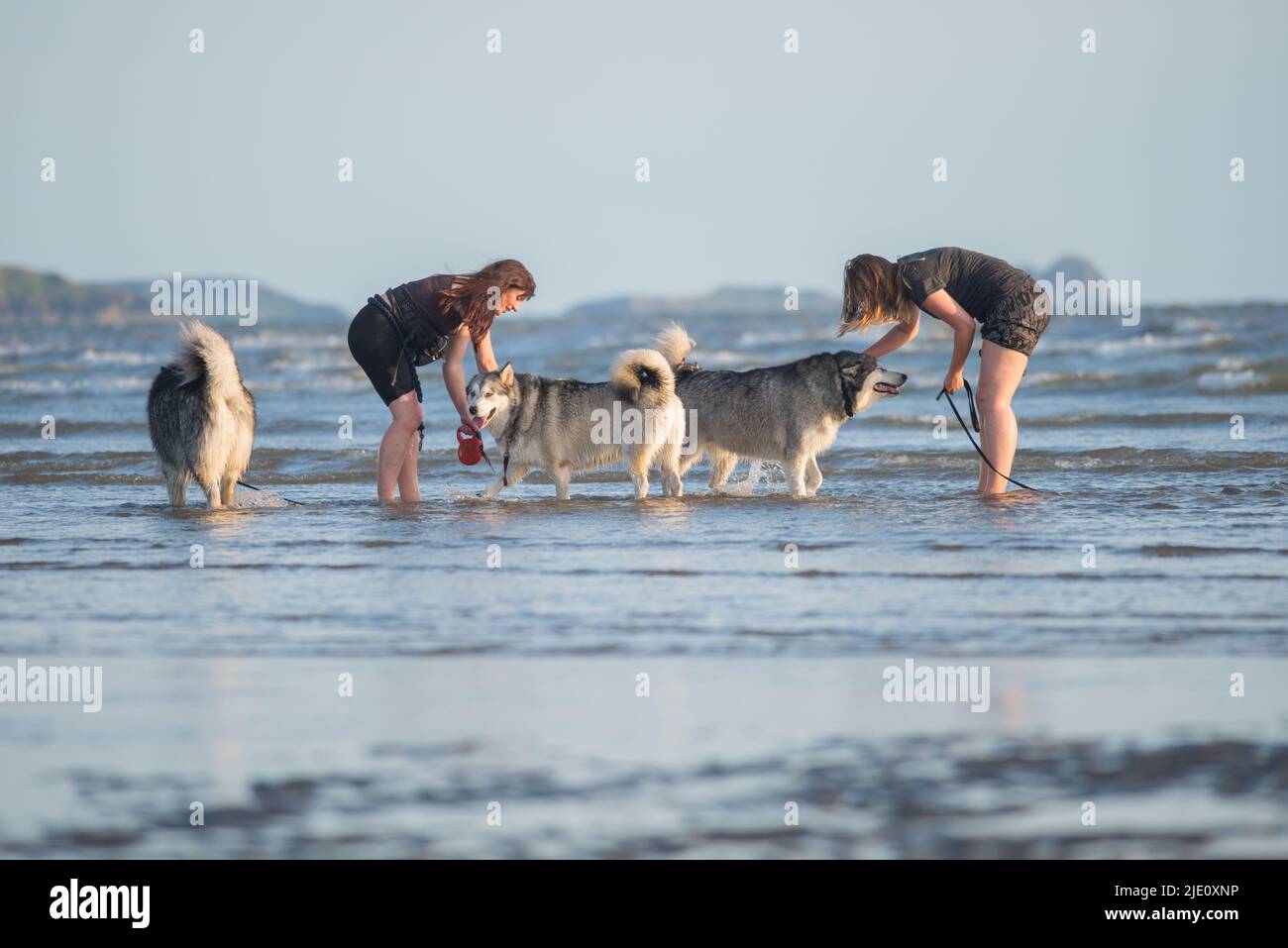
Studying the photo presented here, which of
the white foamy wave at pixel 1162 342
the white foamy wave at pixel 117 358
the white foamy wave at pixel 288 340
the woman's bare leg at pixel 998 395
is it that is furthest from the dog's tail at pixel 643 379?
the white foamy wave at pixel 288 340

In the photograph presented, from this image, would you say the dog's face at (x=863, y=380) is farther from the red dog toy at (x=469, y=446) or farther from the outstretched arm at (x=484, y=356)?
the red dog toy at (x=469, y=446)

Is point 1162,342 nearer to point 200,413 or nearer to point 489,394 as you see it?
point 489,394

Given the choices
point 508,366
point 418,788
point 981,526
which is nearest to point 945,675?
point 418,788

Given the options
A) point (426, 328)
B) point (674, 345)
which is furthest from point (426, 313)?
point (674, 345)

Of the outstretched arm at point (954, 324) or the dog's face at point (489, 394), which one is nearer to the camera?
the outstretched arm at point (954, 324)

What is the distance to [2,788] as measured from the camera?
3844 mm

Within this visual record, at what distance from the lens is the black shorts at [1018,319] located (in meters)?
8.89

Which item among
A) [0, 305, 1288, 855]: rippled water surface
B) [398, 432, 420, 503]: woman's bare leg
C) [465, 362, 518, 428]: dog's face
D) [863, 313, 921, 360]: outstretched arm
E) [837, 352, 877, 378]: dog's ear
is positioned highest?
[863, 313, 921, 360]: outstretched arm

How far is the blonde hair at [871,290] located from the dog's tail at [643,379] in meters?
1.32

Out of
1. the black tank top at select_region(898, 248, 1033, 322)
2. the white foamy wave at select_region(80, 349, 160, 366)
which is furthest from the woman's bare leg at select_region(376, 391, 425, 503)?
the white foamy wave at select_region(80, 349, 160, 366)

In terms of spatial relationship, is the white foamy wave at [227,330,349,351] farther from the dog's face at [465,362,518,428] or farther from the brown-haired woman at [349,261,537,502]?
the brown-haired woman at [349,261,537,502]

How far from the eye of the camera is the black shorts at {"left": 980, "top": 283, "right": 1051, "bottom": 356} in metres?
8.89

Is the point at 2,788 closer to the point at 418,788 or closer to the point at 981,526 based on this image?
the point at 418,788
